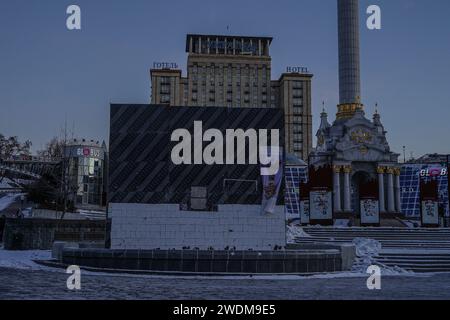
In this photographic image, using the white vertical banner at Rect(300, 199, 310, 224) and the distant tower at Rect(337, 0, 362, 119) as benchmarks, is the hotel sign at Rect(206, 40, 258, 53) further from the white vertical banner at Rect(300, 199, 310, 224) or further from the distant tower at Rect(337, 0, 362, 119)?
the white vertical banner at Rect(300, 199, 310, 224)

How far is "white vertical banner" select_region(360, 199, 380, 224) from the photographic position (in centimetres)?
5453

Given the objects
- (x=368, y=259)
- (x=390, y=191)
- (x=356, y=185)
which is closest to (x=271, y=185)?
(x=368, y=259)

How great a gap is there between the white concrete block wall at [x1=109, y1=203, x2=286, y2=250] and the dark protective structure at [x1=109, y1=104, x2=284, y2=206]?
1.76ft

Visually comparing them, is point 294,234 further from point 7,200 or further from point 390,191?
point 7,200

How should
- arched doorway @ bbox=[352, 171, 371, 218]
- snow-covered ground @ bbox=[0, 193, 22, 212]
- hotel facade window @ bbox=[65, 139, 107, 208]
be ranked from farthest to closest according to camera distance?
hotel facade window @ bbox=[65, 139, 107, 208] < arched doorway @ bbox=[352, 171, 371, 218] < snow-covered ground @ bbox=[0, 193, 22, 212]

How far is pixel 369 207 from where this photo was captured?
5481 centimetres

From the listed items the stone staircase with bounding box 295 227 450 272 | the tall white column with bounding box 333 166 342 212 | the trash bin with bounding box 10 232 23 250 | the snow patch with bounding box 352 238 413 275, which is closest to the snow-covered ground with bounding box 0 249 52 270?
the trash bin with bounding box 10 232 23 250

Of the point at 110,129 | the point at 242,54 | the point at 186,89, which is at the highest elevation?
the point at 242,54

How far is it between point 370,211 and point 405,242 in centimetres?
1363

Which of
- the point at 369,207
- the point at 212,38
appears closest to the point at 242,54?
the point at 212,38

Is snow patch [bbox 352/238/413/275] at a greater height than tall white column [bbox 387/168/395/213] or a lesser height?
lesser

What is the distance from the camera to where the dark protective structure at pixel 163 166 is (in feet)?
99.5

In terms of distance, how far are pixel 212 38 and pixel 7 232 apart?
12130 centimetres

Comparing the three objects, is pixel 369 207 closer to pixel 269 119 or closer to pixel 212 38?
pixel 269 119
